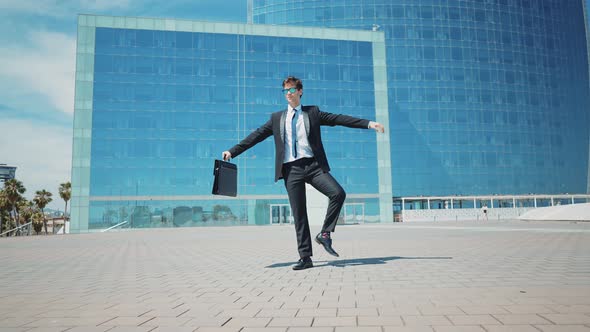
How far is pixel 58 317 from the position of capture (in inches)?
113

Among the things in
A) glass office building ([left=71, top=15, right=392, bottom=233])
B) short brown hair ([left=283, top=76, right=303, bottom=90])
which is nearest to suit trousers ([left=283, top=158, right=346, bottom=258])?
short brown hair ([left=283, top=76, right=303, bottom=90])

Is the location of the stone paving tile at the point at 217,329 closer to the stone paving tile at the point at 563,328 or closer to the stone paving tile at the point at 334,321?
the stone paving tile at the point at 334,321

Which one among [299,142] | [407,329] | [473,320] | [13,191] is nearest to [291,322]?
[407,329]

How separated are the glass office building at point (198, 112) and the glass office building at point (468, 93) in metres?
18.7

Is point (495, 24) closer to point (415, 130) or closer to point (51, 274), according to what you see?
point (415, 130)

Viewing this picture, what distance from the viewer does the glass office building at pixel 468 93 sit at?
59.1 metres

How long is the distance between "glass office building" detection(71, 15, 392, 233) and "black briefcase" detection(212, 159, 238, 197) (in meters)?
32.6

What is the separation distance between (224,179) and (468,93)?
6197 centimetres

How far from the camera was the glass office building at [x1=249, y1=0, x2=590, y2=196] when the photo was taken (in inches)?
2325

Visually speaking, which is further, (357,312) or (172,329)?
(357,312)

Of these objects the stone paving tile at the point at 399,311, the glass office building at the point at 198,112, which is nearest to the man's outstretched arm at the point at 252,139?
the stone paving tile at the point at 399,311

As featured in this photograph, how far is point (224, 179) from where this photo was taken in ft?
18.6

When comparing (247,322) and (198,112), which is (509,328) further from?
(198,112)

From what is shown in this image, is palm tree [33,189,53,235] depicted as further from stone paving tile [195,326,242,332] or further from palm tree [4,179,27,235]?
stone paving tile [195,326,242,332]
